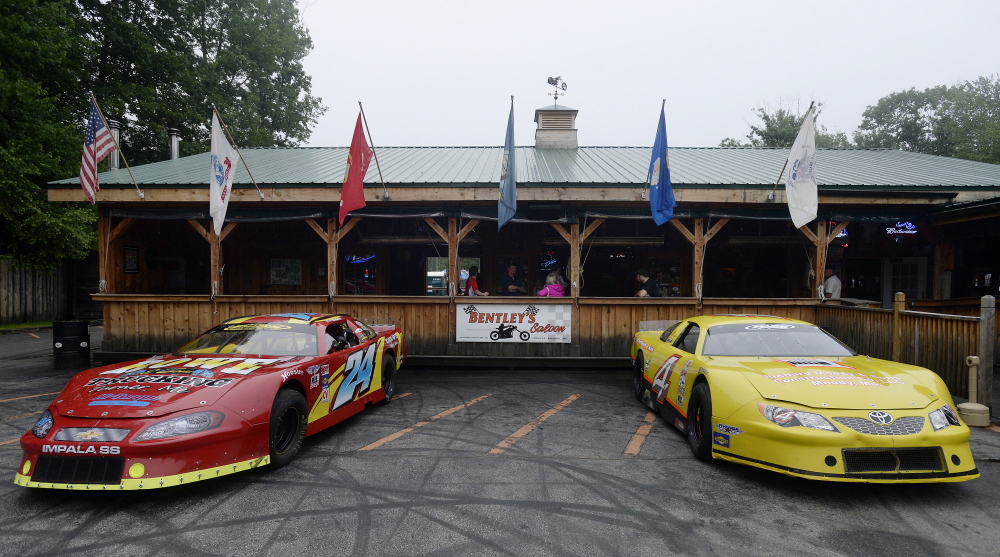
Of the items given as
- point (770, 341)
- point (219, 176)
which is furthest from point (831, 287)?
point (219, 176)

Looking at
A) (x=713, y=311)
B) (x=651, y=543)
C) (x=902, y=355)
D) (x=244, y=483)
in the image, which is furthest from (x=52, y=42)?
(x=902, y=355)

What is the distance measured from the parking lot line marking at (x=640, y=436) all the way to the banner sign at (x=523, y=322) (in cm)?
338

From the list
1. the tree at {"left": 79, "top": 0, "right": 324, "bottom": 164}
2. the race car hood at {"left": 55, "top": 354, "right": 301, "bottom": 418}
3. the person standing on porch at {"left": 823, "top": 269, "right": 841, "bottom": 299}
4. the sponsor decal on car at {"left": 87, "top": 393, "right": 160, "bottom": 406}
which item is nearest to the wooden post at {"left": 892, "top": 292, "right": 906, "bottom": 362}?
the person standing on porch at {"left": 823, "top": 269, "right": 841, "bottom": 299}

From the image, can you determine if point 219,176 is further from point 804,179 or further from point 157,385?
point 804,179

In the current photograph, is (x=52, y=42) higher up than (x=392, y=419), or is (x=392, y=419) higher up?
(x=52, y=42)

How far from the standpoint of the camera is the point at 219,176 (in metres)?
8.47

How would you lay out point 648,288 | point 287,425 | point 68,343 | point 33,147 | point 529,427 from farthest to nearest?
point 33,147, point 648,288, point 68,343, point 529,427, point 287,425

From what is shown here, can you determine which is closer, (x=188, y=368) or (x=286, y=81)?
(x=188, y=368)

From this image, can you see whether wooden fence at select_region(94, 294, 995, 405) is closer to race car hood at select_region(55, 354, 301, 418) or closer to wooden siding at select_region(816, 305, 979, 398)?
wooden siding at select_region(816, 305, 979, 398)

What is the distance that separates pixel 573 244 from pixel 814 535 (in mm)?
6877

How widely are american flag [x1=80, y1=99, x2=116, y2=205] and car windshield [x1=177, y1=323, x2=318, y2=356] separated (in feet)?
17.6

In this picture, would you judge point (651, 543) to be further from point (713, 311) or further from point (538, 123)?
point (538, 123)

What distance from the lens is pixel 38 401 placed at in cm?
692

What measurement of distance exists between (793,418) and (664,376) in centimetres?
212
